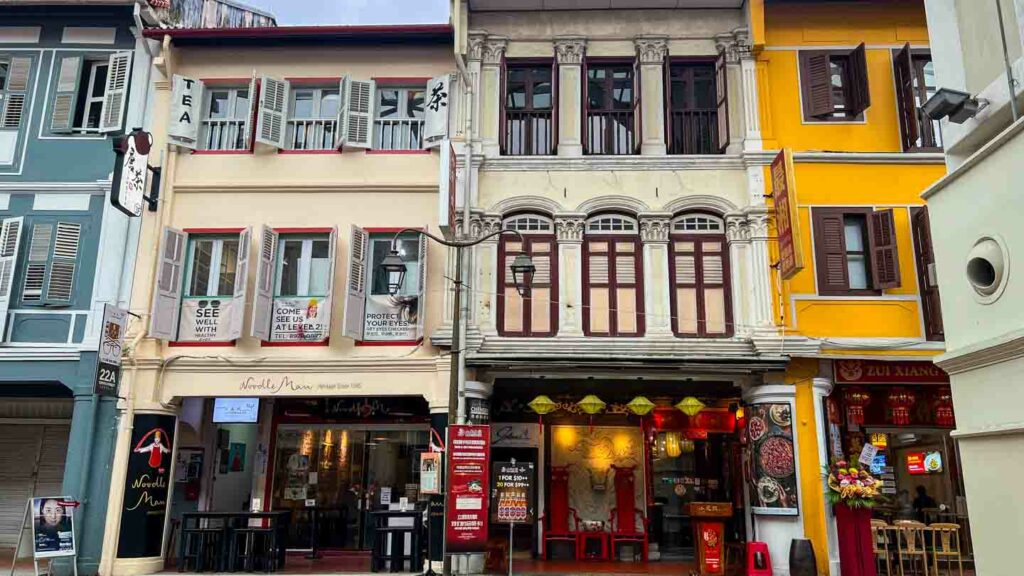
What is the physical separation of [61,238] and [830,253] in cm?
1392

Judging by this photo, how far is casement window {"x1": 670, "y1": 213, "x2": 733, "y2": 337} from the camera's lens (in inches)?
524

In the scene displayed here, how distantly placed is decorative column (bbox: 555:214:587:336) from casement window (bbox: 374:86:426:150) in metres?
3.26

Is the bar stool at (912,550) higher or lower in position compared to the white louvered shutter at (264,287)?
lower

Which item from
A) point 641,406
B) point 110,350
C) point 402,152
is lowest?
point 641,406

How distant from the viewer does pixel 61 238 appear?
13.8 metres

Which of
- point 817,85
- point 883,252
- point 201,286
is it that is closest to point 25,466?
point 201,286

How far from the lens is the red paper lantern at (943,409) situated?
13.5 meters

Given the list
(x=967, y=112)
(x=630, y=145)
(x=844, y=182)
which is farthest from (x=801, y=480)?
(x=967, y=112)

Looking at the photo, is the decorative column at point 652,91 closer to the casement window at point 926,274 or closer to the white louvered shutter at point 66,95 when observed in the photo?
the casement window at point 926,274

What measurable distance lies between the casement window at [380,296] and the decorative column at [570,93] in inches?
130

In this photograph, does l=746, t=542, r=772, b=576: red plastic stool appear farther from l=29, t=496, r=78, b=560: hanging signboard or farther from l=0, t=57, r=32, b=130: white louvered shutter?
l=0, t=57, r=32, b=130: white louvered shutter

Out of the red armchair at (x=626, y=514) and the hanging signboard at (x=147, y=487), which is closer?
the hanging signboard at (x=147, y=487)

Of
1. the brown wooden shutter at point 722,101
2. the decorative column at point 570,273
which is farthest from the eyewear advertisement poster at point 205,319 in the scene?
the brown wooden shutter at point 722,101

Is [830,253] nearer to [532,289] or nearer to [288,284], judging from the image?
[532,289]
